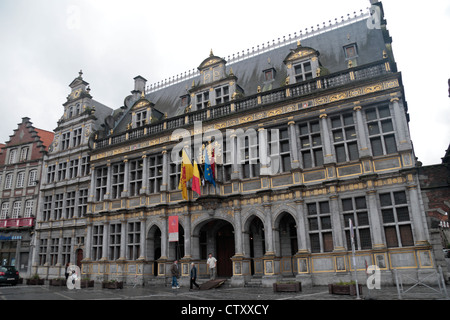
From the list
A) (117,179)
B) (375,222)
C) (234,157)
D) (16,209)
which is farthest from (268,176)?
(16,209)

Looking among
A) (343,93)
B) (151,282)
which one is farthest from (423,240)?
(151,282)

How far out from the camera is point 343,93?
2056cm

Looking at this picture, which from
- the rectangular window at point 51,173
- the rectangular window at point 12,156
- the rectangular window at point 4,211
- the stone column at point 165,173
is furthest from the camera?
the rectangular window at point 12,156

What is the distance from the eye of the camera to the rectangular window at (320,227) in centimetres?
1939

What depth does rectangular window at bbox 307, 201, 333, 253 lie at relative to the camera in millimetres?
19391

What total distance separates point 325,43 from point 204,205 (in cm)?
1492

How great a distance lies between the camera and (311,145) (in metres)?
21.1

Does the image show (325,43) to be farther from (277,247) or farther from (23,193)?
(23,193)

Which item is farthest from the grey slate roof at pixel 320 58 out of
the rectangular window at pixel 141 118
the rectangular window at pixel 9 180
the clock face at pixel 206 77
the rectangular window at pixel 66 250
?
the rectangular window at pixel 9 180

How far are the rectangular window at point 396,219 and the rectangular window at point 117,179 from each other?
64.3 ft

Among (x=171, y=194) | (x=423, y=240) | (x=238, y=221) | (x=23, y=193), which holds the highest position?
(x=23, y=193)

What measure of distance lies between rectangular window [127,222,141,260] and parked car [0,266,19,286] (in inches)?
356

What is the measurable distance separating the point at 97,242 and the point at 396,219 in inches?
882

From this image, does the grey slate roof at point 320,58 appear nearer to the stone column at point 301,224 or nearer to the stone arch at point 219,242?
the stone column at point 301,224
